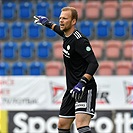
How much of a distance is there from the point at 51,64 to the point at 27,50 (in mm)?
794

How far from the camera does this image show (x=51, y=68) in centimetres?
1116

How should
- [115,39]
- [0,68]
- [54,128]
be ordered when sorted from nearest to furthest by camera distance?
[54,128], [0,68], [115,39]

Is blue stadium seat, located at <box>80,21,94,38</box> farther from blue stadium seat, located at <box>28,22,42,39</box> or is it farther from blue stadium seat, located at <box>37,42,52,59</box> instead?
blue stadium seat, located at <box>28,22,42,39</box>

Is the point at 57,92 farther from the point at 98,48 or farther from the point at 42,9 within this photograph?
the point at 42,9

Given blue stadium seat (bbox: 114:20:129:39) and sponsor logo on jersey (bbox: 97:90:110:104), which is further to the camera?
blue stadium seat (bbox: 114:20:129:39)

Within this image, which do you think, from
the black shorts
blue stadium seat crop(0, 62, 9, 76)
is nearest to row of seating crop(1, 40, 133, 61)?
blue stadium seat crop(0, 62, 9, 76)

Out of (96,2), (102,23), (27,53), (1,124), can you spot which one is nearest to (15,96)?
(1,124)

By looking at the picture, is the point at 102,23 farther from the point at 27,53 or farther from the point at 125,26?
the point at 27,53

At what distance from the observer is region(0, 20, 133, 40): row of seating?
11.8m

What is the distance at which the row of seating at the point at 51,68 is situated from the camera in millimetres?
10945

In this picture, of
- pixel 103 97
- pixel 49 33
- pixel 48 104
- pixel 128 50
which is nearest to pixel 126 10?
pixel 128 50

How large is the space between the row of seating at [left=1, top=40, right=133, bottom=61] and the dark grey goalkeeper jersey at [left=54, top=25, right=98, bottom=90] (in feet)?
19.2

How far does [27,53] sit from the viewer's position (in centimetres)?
1157

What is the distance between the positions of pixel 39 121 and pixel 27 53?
10.6 feet
